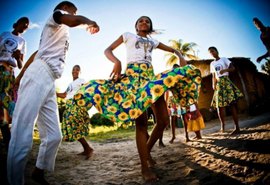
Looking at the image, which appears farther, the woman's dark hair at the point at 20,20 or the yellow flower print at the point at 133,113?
the woman's dark hair at the point at 20,20

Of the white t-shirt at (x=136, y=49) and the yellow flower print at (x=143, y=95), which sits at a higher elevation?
the white t-shirt at (x=136, y=49)

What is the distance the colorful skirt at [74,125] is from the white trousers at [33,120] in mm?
1864

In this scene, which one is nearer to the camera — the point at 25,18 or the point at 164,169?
the point at 164,169

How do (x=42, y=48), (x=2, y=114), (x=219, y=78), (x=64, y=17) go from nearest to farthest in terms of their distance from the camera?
(x=64, y=17), (x=42, y=48), (x=2, y=114), (x=219, y=78)

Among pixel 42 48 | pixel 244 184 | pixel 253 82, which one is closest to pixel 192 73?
pixel 244 184

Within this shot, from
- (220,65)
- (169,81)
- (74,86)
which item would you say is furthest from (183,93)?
(220,65)

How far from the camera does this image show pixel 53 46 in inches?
86.7

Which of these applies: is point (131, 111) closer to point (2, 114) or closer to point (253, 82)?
point (2, 114)

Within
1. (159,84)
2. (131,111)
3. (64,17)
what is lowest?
(131,111)

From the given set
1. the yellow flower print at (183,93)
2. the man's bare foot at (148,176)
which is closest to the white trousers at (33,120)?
the man's bare foot at (148,176)

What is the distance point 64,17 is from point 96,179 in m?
2.10

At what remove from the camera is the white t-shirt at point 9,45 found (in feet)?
11.5

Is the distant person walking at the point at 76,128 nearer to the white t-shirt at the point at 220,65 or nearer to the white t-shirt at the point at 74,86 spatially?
the white t-shirt at the point at 74,86

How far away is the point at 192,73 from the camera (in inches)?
95.0
